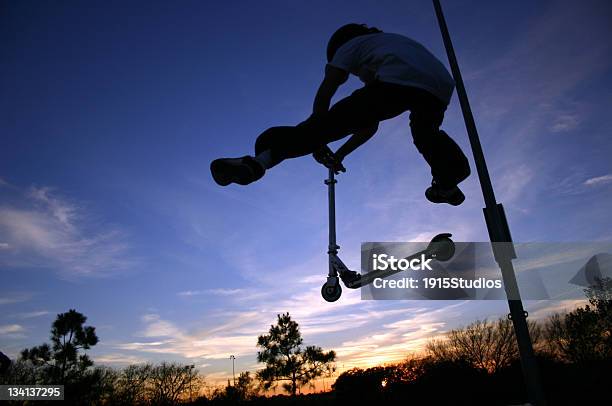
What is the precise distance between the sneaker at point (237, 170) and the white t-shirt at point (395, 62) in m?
0.97

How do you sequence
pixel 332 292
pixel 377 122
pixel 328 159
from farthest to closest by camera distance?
pixel 332 292
pixel 328 159
pixel 377 122

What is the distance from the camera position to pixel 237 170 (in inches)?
112

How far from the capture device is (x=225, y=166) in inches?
113

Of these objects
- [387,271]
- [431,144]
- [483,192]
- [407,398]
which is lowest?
[407,398]

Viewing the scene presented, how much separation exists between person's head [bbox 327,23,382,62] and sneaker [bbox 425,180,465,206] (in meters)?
1.49

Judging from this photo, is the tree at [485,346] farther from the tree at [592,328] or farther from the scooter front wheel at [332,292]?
the scooter front wheel at [332,292]

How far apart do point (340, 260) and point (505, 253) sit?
2.09 meters

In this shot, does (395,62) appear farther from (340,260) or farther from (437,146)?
(340,260)

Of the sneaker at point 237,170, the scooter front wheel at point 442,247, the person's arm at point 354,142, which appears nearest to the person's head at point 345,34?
the sneaker at point 237,170

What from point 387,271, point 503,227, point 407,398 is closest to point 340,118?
point 503,227

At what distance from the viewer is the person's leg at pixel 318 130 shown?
8.02ft

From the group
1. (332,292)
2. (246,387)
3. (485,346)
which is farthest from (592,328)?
(332,292)

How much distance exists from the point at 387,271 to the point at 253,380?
38067 millimetres

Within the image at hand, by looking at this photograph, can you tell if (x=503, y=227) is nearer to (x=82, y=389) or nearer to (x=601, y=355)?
(x=82, y=389)
